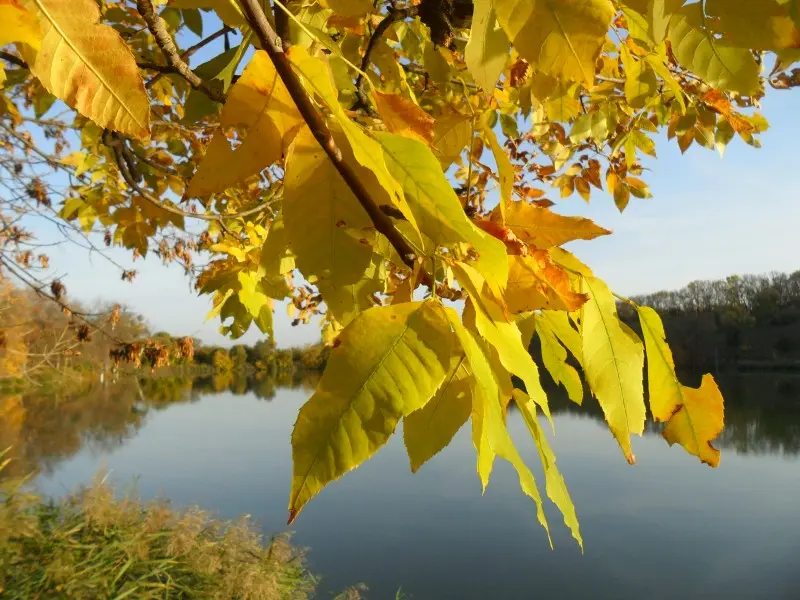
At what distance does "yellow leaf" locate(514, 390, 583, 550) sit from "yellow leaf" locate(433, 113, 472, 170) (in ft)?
0.76

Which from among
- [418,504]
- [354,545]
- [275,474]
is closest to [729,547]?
[418,504]

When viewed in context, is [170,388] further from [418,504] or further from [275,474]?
[418,504]

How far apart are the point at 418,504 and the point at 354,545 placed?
7.60 ft

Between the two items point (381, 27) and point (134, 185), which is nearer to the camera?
point (381, 27)

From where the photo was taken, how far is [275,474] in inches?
502

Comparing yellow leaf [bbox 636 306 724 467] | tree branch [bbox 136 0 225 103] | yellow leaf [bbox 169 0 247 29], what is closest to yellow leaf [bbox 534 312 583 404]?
yellow leaf [bbox 636 306 724 467]

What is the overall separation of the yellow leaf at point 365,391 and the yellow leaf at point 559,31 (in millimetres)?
160

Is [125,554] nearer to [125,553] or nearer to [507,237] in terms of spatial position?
[125,553]

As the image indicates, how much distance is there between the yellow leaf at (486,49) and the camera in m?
0.30

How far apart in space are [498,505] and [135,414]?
15839mm

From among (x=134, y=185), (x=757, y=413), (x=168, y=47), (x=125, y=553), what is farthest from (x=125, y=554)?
(x=757, y=413)

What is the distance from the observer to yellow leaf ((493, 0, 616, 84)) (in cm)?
27

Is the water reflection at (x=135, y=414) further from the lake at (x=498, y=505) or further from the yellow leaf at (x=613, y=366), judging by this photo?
the yellow leaf at (x=613, y=366)

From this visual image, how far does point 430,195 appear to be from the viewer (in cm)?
25
